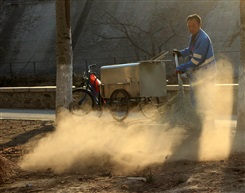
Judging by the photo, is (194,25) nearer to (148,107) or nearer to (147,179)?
(148,107)

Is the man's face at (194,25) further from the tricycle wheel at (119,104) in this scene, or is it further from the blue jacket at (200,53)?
the tricycle wheel at (119,104)

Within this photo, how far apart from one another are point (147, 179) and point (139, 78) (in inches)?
201

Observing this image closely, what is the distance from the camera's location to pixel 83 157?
7.79 meters

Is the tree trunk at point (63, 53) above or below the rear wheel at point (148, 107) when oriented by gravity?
above

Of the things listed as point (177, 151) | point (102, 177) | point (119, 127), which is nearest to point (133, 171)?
point (102, 177)

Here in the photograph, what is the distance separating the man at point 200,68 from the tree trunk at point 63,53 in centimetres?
287

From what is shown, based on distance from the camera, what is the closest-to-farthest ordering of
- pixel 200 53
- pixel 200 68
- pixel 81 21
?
pixel 200 53 < pixel 200 68 < pixel 81 21

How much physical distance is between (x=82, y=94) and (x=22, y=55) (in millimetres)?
19024

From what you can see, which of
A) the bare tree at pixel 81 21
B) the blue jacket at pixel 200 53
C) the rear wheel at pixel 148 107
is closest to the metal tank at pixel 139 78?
the rear wheel at pixel 148 107

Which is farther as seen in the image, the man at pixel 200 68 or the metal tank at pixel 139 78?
the metal tank at pixel 139 78

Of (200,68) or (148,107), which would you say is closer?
(200,68)

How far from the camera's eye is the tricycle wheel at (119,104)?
37.7 ft

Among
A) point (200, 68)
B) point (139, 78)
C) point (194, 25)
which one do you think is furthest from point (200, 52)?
point (139, 78)

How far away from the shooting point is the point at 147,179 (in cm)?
616
